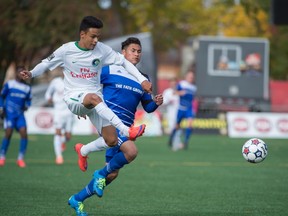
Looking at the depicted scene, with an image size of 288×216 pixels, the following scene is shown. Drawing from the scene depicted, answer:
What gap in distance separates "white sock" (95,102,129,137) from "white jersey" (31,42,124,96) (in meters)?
0.44

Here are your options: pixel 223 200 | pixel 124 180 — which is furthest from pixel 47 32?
pixel 223 200

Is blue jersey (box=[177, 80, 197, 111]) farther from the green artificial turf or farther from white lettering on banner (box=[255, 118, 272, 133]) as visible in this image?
white lettering on banner (box=[255, 118, 272, 133])

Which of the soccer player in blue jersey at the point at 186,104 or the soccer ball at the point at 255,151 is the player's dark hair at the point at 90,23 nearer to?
the soccer ball at the point at 255,151

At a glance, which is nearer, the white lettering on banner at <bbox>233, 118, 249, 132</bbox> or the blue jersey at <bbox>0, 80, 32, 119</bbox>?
the blue jersey at <bbox>0, 80, 32, 119</bbox>

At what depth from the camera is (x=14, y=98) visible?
A: 61.0ft

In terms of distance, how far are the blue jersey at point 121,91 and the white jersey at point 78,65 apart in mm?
309

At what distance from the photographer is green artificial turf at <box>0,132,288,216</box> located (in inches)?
447

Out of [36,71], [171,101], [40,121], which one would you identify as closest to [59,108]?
[36,71]

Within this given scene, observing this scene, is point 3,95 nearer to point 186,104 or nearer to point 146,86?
point 146,86

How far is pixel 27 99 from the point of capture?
18.7 m

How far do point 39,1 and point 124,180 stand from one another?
84.6 feet

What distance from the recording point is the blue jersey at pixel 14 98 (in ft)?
61.0

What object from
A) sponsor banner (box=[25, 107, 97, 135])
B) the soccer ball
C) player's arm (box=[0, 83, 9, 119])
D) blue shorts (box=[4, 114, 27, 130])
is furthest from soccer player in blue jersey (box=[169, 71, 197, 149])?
the soccer ball

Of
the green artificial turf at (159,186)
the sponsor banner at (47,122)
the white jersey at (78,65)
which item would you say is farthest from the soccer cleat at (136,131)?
the sponsor banner at (47,122)
